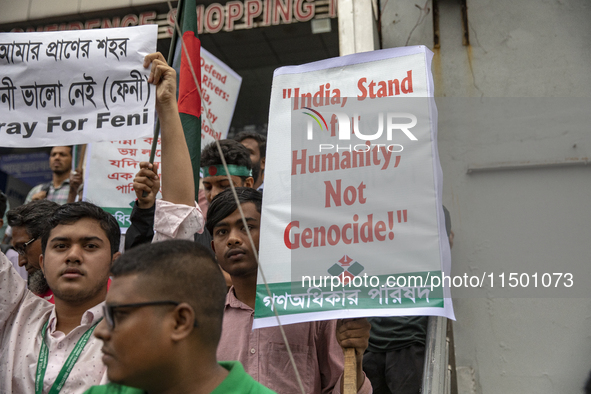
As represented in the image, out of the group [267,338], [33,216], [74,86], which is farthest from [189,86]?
[267,338]

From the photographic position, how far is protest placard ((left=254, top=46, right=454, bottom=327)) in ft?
8.49

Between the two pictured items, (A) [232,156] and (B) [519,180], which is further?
(B) [519,180]

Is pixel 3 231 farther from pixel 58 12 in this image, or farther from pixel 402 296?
pixel 402 296

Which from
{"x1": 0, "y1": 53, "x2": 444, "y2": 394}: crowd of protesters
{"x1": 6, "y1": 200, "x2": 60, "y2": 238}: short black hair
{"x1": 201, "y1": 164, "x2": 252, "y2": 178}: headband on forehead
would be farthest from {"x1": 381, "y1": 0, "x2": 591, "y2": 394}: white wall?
→ {"x1": 6, "y1": 200, "x2": 60, "y2": 238}: short black hair

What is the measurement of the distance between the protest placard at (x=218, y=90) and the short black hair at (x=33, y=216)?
184 centimetres

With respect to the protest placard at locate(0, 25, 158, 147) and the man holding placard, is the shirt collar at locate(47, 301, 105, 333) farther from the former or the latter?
the man holding placard

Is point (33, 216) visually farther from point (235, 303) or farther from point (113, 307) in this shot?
point (113, 307)

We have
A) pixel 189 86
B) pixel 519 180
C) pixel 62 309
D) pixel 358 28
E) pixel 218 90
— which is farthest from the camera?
pixel 218 90

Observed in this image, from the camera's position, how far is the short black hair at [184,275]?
5.45 ft

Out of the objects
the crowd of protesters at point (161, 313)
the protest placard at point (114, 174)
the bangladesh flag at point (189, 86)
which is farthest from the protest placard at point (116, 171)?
the crowd of protesters at point (161, 313)

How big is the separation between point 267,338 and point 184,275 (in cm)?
102

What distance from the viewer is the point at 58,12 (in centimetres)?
752

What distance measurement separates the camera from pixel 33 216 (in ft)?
12.6

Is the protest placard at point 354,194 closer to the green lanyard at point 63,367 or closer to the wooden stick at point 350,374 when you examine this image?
the wooden stick at point 350,374
